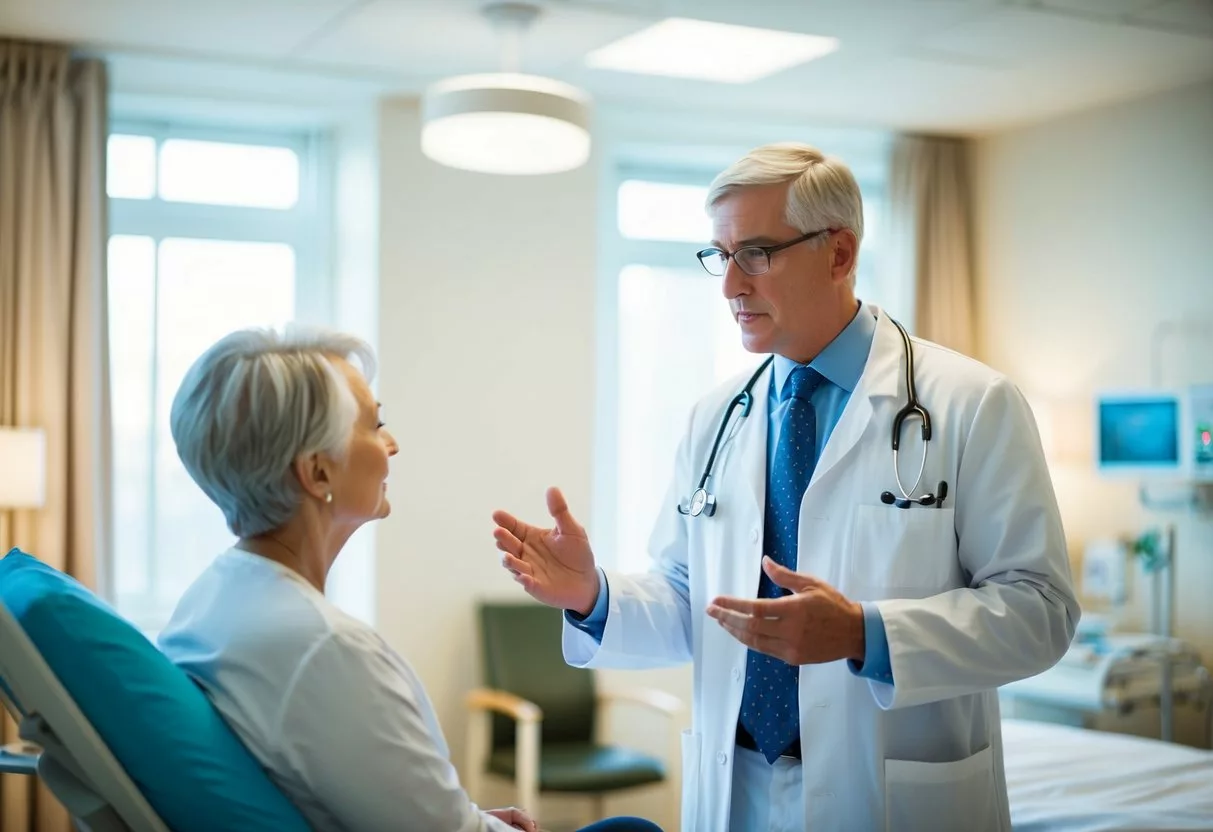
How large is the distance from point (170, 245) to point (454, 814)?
411 centimetres

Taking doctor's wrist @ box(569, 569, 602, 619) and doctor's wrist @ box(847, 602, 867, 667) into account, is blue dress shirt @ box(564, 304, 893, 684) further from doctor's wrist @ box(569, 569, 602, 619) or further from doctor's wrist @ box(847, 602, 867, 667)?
doctor's wrist @ box(847, 602, 867, 667)

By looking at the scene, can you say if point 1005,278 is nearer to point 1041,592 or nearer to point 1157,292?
point 1157,292

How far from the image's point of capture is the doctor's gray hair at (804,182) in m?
2.13

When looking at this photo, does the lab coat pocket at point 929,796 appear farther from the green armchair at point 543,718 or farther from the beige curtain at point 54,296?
the beige curtain at point 54,296

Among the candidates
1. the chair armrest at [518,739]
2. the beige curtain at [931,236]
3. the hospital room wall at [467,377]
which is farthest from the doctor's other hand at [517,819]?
the beige curtain at [931,236]

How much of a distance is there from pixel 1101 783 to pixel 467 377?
285 centimetres

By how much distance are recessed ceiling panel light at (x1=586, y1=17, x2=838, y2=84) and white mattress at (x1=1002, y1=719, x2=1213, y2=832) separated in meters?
2.40

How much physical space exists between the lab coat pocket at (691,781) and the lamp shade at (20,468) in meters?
2.81

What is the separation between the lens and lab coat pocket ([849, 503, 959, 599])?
1.99m

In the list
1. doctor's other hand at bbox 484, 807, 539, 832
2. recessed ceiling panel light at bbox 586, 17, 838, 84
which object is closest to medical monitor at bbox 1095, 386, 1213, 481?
recessed ceiling panel light at bbox 586, 17, 838, 84

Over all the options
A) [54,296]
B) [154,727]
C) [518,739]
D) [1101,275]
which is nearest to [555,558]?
[154,727]

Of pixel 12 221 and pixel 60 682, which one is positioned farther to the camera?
pixel 12 221

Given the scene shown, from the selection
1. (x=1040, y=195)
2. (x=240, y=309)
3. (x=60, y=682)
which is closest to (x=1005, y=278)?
(x=1040, y=195)

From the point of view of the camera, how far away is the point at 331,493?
174 centimetres
